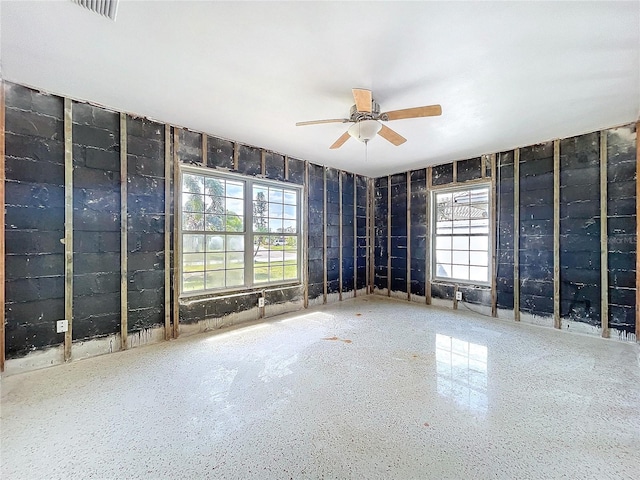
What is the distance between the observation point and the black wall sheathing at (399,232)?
5.59m

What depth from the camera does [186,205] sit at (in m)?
3.64

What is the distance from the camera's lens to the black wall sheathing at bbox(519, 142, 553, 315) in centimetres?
393

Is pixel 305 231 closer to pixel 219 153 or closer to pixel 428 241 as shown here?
pixel 219 153

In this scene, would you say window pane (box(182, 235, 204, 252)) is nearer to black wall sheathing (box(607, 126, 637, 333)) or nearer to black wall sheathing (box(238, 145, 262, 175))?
black wall sheathing (box(238, 145, 262, 175))

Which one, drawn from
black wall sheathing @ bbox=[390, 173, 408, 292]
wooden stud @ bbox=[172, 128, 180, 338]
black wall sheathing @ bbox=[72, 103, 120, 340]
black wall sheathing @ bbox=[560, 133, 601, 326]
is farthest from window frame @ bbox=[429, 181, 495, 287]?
black wall sheathing @ bbox=[72, 103, 120, 340]

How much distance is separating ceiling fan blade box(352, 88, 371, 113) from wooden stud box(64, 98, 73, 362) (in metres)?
2.91

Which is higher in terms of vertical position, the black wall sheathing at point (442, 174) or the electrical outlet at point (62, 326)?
the black wall sheathing at point (442, 174)

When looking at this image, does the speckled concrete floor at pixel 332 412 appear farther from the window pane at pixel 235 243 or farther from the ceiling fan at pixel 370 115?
the ceiling fan at pixel 370 115

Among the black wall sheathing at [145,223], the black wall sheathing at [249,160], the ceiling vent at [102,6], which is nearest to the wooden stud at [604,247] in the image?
the black wall sheathing at [249,160]

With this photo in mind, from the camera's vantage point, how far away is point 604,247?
3508 millimetres

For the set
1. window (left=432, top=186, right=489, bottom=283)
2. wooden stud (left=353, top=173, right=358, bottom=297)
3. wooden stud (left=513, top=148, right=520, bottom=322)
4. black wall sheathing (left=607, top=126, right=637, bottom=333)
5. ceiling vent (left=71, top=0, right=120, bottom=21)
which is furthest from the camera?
wooden stud (left=353, top=173, right=358, bottom=297)

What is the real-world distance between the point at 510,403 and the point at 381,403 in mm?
993

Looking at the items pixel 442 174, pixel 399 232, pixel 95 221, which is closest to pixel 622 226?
pixel 442 174

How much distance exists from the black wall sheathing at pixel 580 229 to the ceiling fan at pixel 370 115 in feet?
8.78
